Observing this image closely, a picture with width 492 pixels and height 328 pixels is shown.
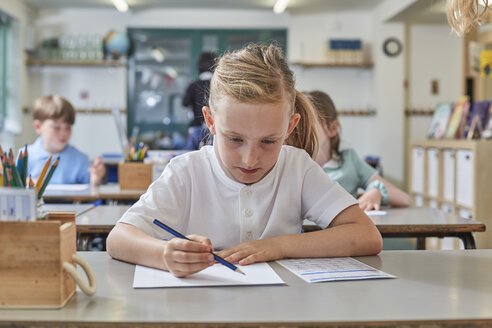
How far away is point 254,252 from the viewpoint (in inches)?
43.8

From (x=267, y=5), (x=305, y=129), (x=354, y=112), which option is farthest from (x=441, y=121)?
(x=305, y=129)

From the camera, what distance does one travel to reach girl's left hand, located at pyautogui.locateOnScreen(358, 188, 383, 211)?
2.17 metres

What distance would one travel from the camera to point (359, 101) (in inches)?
263

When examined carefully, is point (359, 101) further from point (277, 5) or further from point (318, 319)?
point (318, 319)

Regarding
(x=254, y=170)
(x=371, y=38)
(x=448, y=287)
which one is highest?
(x=371, y=38)

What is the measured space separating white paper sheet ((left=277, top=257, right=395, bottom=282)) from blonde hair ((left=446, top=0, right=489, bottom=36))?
84 centimetres

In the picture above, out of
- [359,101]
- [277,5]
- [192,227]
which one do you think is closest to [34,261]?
[192,227]

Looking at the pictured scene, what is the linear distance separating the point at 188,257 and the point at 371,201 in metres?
1.37

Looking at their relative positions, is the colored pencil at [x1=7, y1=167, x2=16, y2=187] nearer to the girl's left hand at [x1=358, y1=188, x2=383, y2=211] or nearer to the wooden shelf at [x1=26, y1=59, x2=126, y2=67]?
the girl's left hand at [x1=358, y1=188, x2=383, y2=211]

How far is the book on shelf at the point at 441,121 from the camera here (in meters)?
4.58

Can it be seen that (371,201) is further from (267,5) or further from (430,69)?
(430,69)

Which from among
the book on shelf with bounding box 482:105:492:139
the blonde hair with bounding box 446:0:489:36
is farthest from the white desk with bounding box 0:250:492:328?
the book on shelf with bounding box 482:105:492:139

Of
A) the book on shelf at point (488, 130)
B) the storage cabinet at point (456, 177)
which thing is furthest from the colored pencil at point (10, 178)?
the book on shelf at point (488, 130)

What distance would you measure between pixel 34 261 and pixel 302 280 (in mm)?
447
